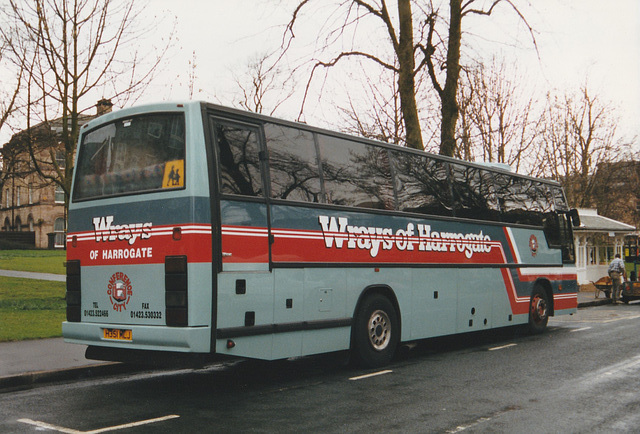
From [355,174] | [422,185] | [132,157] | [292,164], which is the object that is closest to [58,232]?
[422,185]

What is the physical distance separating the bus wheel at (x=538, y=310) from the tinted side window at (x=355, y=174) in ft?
18.9

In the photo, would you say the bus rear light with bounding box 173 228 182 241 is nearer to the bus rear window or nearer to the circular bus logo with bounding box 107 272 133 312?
the bus rear window

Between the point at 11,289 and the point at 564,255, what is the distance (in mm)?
16075

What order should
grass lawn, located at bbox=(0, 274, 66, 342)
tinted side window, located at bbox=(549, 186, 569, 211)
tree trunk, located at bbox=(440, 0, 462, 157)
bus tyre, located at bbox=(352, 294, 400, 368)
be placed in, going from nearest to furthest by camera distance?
bus tyre, located at bbox=(352, 294, 400, 368), grass lawn, located at bbox=(0, 274, 66, 342), tinted side window, located at bbox=(549, 186, 569, 211), tree trunk, located at bbox=(440, 0, 462, 157)

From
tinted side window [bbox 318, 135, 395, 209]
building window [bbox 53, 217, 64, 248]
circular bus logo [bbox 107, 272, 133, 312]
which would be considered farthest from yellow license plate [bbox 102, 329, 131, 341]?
building window [bbox 53, 217, 64, 248]

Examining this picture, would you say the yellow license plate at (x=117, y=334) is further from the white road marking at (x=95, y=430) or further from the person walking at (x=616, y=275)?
the person walking at (x=616, y=275)

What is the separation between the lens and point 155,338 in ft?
25.0

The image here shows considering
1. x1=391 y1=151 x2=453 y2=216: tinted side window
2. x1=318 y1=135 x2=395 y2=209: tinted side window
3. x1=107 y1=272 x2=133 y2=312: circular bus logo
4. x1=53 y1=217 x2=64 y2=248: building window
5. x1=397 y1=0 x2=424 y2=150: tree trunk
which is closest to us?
x1=107 y1=272 x2=133 y2=312: circular bus logo

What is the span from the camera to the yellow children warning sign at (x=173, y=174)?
305 inches

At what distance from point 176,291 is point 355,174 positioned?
3677 mm

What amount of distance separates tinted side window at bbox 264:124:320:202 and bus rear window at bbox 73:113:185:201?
130cm

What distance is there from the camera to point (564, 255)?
16.1 m

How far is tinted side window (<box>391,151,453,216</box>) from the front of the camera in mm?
11148

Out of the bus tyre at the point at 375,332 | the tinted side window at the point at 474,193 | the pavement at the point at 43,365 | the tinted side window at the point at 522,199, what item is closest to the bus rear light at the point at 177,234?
the pavement at the point at 43,365
